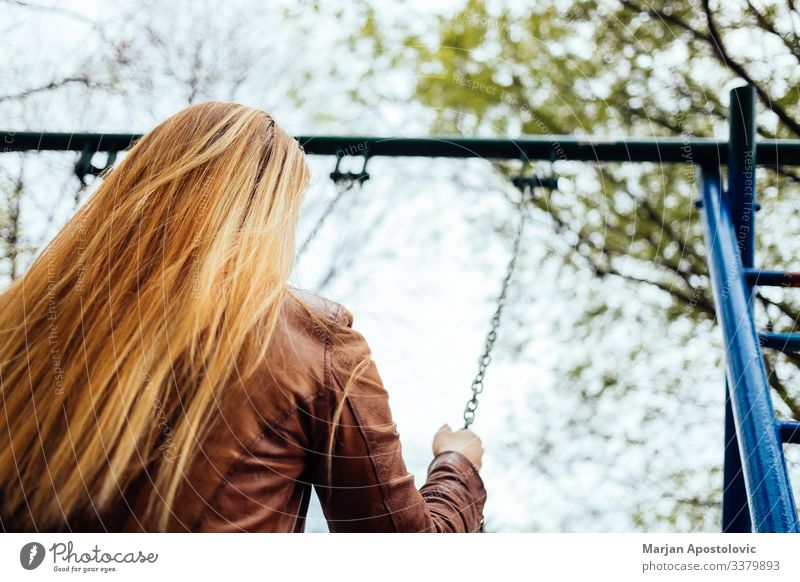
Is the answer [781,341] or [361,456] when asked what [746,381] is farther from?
[361,456]

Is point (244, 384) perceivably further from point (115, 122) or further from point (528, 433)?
point (528, 433)

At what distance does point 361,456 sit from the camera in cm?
59

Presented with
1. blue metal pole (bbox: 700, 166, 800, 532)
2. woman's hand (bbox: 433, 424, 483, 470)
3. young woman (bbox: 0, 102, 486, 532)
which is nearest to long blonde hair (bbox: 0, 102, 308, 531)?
young woman (bbox: 0, 102, 486, 532)

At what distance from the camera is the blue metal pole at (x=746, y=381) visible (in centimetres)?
70

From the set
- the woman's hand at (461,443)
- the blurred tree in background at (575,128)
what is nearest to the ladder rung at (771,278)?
Answer: the woman's hand at (461,443)

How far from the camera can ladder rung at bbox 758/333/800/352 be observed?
31.7 inches

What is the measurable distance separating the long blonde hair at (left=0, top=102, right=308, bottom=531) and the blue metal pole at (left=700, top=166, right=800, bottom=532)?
56cm

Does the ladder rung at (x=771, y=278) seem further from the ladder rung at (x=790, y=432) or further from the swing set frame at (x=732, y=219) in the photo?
the ladder rung at (x=790, y=432)

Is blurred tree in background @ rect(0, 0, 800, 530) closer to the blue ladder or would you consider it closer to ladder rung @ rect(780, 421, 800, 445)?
the blue ladder
